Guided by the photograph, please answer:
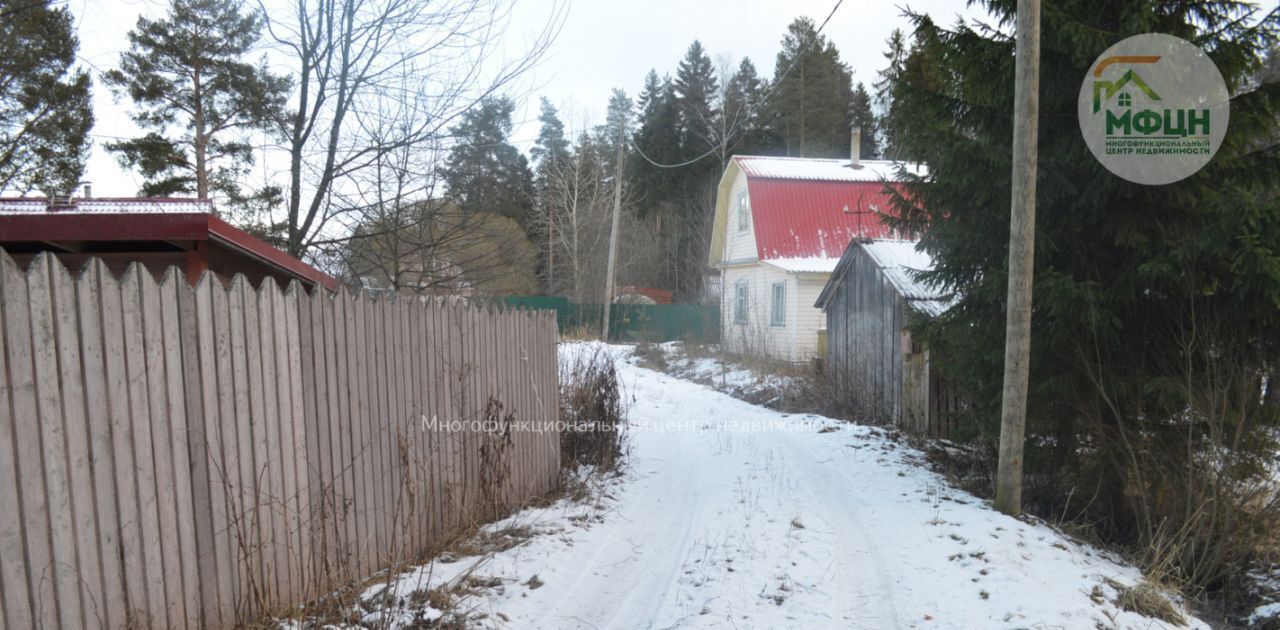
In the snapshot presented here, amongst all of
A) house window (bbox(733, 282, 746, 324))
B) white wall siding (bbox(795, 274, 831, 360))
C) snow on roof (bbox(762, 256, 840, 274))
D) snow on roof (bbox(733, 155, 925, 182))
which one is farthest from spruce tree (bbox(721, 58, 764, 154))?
white wall siding (bbox(795, 274, 831, 360))

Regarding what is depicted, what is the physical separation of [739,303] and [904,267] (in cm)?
1401

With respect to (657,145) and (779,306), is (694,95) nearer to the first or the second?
(657,145)

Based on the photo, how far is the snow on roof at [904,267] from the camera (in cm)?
1023

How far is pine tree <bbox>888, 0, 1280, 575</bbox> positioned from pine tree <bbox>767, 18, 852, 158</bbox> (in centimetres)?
3013

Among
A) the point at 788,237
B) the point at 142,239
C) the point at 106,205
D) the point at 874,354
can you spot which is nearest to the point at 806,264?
the point at 788,237

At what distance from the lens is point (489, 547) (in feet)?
16.9

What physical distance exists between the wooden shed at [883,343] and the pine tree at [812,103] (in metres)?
24.5

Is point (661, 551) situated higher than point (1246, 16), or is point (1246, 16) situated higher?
point (1246, 16)

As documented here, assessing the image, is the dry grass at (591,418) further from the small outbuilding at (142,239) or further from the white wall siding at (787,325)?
the white wall siding at (787,325)

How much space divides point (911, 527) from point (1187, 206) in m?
3.48

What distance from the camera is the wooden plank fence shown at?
2549 millimetres

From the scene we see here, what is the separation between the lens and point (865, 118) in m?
36.3

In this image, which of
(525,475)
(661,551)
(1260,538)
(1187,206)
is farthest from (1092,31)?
(525,475)

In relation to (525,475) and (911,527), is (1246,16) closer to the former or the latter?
(911,527)
